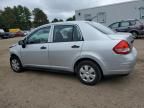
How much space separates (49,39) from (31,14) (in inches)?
3428

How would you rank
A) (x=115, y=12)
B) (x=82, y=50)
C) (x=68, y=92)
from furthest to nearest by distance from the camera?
(x=115, y=12)
(x=82, y=50)
(x=68, y=92)

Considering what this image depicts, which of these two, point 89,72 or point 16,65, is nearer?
point 89,72

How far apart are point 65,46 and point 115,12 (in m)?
17.9

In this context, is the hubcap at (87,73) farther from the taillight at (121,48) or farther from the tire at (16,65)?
the tire at (16,65)

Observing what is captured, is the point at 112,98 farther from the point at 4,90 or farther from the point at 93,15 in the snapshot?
the point at 93,15

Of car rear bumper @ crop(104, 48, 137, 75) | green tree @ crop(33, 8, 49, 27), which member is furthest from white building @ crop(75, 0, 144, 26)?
green tree @ crop(33, 8, 49, 27)

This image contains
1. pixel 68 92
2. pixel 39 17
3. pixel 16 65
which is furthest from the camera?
pixel 39 17

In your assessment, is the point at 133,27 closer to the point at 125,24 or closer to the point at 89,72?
the point at 125,24

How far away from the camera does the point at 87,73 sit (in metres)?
4.74

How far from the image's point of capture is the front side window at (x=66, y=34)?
4.88 m

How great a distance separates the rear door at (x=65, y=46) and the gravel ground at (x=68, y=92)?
55 centimetres

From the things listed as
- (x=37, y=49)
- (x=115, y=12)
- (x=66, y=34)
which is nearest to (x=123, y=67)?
(x=66, y=34)

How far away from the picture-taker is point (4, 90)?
479 cm

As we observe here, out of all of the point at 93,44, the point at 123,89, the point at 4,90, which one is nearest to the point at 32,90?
the point at 4,90
